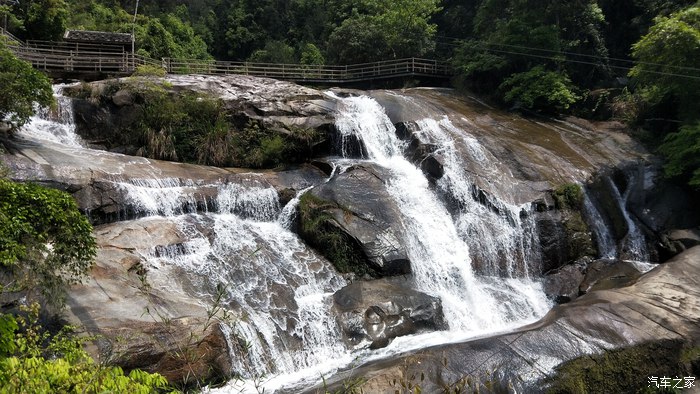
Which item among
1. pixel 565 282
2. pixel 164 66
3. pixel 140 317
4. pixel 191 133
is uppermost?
pixel 164 66

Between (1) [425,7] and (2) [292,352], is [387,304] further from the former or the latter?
(1) [425,7]

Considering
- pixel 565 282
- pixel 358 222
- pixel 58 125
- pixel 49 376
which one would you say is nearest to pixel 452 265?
pixel 358 222

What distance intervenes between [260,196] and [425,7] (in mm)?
18632

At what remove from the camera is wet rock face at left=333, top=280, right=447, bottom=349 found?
396 inches

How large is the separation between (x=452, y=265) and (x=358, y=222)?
2.49 metres

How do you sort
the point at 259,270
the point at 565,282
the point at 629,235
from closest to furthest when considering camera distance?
1. the point at 259,270
2. the point at 565,282
3. the point at 629,235

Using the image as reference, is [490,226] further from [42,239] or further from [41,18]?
[41,18]

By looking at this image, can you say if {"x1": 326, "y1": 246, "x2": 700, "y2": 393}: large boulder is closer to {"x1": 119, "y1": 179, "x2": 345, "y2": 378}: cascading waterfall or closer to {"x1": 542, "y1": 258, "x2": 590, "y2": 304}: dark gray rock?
{"x1": 119, "y1": 179, "x2": 345, "y2": 378}: cascading waterfall

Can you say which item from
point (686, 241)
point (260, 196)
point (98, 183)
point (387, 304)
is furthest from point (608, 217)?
point (98, 183)

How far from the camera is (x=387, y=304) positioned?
10.6 m

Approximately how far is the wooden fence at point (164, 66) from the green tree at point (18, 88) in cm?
749

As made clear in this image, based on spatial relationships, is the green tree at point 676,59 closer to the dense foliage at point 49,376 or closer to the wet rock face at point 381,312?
the wet rock face at point 381,312
